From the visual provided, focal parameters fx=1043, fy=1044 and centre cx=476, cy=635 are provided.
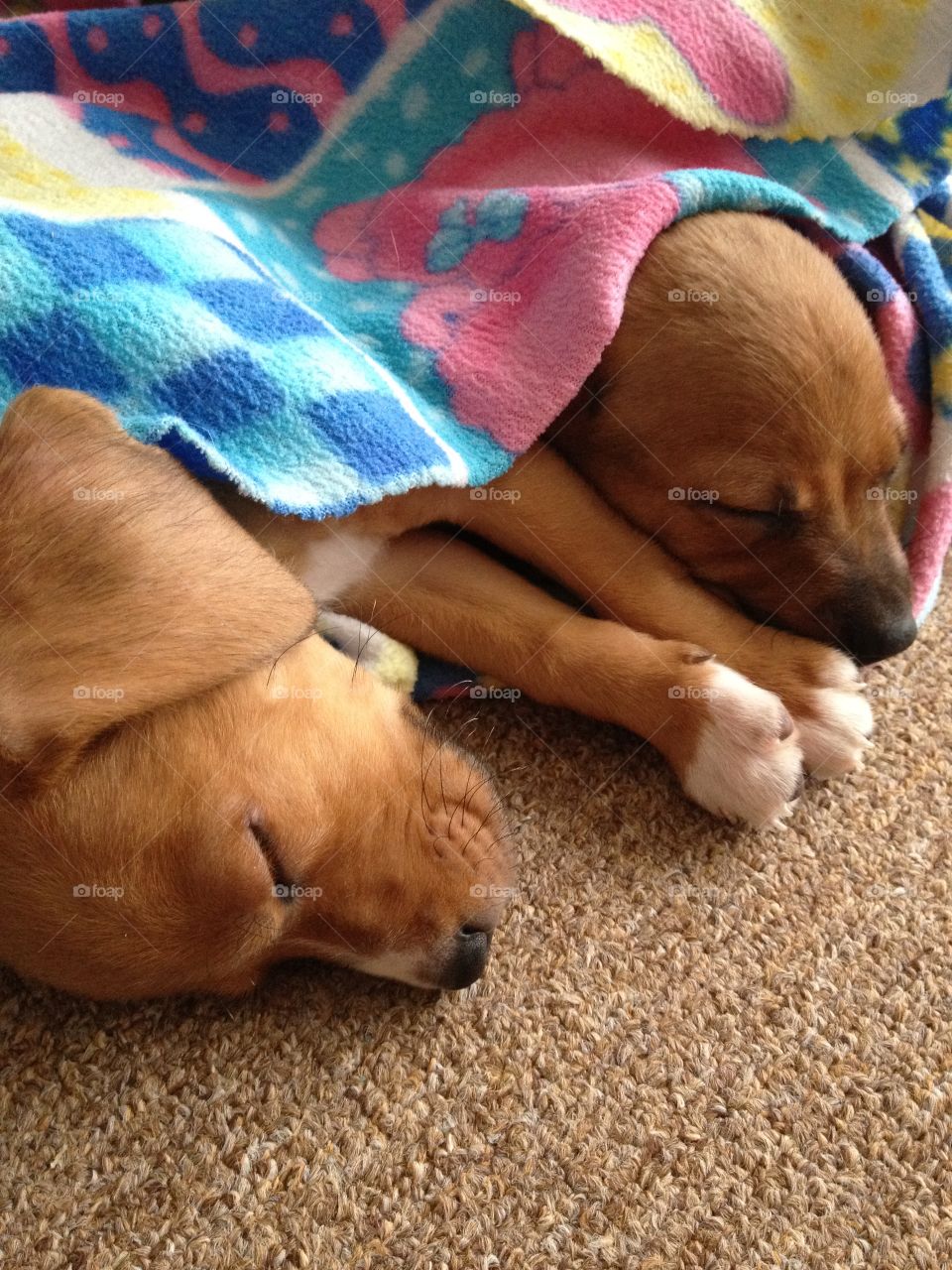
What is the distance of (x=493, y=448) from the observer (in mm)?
1885

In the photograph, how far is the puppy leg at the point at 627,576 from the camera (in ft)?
6.40

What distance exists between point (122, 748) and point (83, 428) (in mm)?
447

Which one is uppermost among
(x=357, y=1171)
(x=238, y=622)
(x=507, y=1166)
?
(x=238, y=622)

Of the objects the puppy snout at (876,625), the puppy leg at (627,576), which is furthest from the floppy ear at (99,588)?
the puppy snout at (876,625)

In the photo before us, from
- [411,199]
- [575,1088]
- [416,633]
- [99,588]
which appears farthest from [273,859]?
[411,199]

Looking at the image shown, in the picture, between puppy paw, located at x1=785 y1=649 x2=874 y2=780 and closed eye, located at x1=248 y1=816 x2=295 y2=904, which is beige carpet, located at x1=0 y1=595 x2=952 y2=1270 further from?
closed eye, located at x1=248 y1=816 x2=295 y2=904

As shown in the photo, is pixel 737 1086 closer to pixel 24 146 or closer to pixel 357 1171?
pixel 357 1171

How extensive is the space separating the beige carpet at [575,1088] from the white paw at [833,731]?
0.10m

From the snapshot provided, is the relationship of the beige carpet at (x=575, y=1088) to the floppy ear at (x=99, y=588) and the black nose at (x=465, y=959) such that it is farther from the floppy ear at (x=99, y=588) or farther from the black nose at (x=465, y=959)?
the floppy ear at (x=99, y=588)

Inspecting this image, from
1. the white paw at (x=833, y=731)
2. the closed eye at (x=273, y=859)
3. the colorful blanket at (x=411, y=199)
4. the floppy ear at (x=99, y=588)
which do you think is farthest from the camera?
the white paw at (x=833, y=731)

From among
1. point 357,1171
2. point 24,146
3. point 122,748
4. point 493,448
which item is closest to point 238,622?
point 122,748

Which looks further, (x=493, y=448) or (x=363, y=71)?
(x=363, y=71)

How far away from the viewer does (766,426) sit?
1.88 m

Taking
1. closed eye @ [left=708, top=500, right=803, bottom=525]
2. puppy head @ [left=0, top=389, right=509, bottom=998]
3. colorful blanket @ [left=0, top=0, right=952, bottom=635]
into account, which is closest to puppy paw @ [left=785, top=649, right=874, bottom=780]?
closed eye @ [left=708, top=500, right=803, bottom=525]
